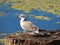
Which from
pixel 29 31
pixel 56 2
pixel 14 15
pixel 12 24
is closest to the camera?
pixel 29 31

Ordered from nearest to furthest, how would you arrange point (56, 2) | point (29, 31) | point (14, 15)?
point (29, 31), point (14, 15), point (56, 2)

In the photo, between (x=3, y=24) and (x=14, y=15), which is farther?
(x=14, y=15)

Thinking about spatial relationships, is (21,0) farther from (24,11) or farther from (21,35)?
(21,35)

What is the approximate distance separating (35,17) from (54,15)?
0.66 m

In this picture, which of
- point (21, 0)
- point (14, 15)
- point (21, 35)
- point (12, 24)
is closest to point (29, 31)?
point (21, 35)

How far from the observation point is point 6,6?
9.19 m

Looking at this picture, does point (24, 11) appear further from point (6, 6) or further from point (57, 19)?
point (57, 19)

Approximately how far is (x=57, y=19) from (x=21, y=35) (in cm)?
484

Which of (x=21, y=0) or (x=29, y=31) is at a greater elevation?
(x=29, y=31)

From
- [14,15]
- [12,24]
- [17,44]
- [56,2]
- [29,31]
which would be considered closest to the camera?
[17,44]

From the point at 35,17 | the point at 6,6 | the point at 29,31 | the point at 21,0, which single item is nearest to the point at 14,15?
the point at 35,17

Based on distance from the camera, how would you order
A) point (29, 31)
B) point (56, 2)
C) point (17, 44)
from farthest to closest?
1. point (56, 2)
2. point (29, 31)
3. point (17, 44)

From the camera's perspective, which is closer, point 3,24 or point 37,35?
point 37,35

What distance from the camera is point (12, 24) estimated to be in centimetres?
755
